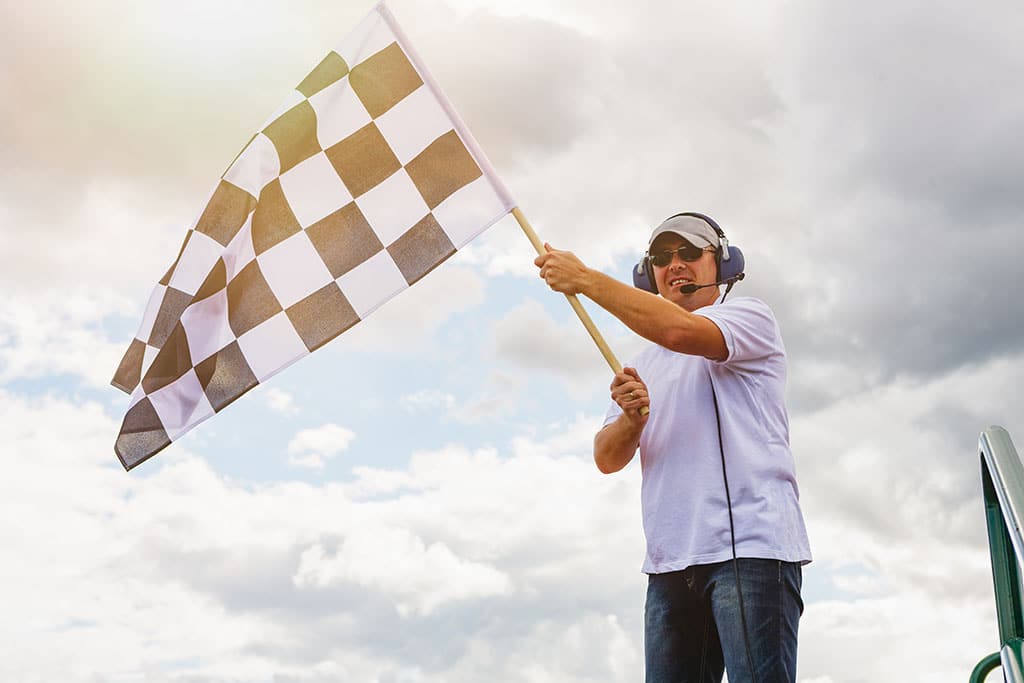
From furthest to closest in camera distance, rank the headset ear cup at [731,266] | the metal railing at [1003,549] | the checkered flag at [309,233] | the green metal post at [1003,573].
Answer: the checkered flag at [309,233] → the headset ear cup at [731,266] → the green metal post at [1003,573] → the metal railing at [1003,549]

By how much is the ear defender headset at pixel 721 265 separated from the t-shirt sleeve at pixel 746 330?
1.06 feet

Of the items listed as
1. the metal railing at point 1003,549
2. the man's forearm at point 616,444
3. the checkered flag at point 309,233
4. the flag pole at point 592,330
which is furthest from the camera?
the checkered flag at point 309,233

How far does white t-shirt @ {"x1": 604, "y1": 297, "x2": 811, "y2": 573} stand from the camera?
3.25 metres

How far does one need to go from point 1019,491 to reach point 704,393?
1.25m

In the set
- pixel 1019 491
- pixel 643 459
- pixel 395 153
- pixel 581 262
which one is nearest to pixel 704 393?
pixel 643 459

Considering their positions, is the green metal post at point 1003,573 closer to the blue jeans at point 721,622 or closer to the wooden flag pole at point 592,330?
the blue jeans at point 721,622

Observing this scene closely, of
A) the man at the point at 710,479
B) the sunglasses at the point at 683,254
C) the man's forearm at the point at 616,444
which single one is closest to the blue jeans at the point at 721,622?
the man at the point at 710,479

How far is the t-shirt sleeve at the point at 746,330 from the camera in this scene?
11.3 feet

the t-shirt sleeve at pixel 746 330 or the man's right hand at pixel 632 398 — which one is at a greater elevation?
the t-shirt sleeve at pixel 746 330

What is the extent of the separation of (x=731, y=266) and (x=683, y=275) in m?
0.22

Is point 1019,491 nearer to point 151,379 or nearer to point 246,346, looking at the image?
point 246,346

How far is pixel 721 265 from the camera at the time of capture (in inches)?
156

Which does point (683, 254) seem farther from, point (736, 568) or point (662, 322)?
point (736, 568)

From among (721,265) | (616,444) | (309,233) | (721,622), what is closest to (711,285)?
(721,265)
